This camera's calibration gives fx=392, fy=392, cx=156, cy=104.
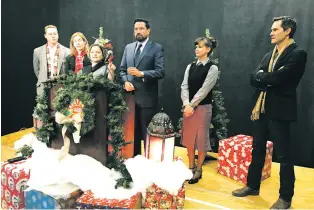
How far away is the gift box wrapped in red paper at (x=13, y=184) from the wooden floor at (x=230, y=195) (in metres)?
1.50

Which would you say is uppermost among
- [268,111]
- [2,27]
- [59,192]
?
[2,27]

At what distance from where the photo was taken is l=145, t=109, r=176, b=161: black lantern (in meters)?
3.41

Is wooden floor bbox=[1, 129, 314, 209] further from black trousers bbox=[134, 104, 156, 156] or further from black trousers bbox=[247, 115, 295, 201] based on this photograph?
black trousers bbox=[134, 104, 156, 156]

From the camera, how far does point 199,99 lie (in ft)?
13.7

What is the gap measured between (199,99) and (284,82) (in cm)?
101

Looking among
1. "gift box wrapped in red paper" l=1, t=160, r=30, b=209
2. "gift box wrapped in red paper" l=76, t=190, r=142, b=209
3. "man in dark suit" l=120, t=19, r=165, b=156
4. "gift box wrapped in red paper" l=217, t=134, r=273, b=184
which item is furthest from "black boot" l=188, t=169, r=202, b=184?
"gift box wrapped in red paper" l=1, t=160, r=30, b=209

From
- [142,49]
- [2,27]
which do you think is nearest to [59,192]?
[142,49]

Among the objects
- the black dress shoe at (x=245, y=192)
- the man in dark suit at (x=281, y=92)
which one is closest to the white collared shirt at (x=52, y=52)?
the man in dark suit at (x=281, y=92)

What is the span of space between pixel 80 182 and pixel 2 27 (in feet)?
11.8

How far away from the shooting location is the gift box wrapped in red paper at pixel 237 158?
4.47m

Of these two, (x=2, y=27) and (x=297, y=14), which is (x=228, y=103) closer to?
(x=297, y=14)

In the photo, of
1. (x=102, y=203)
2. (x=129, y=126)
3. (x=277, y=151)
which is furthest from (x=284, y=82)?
(x=102, y=203)

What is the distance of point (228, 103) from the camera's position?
5633 millimetres

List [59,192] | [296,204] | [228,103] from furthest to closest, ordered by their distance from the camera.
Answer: [228,103] → [296,204] → [59,192]
